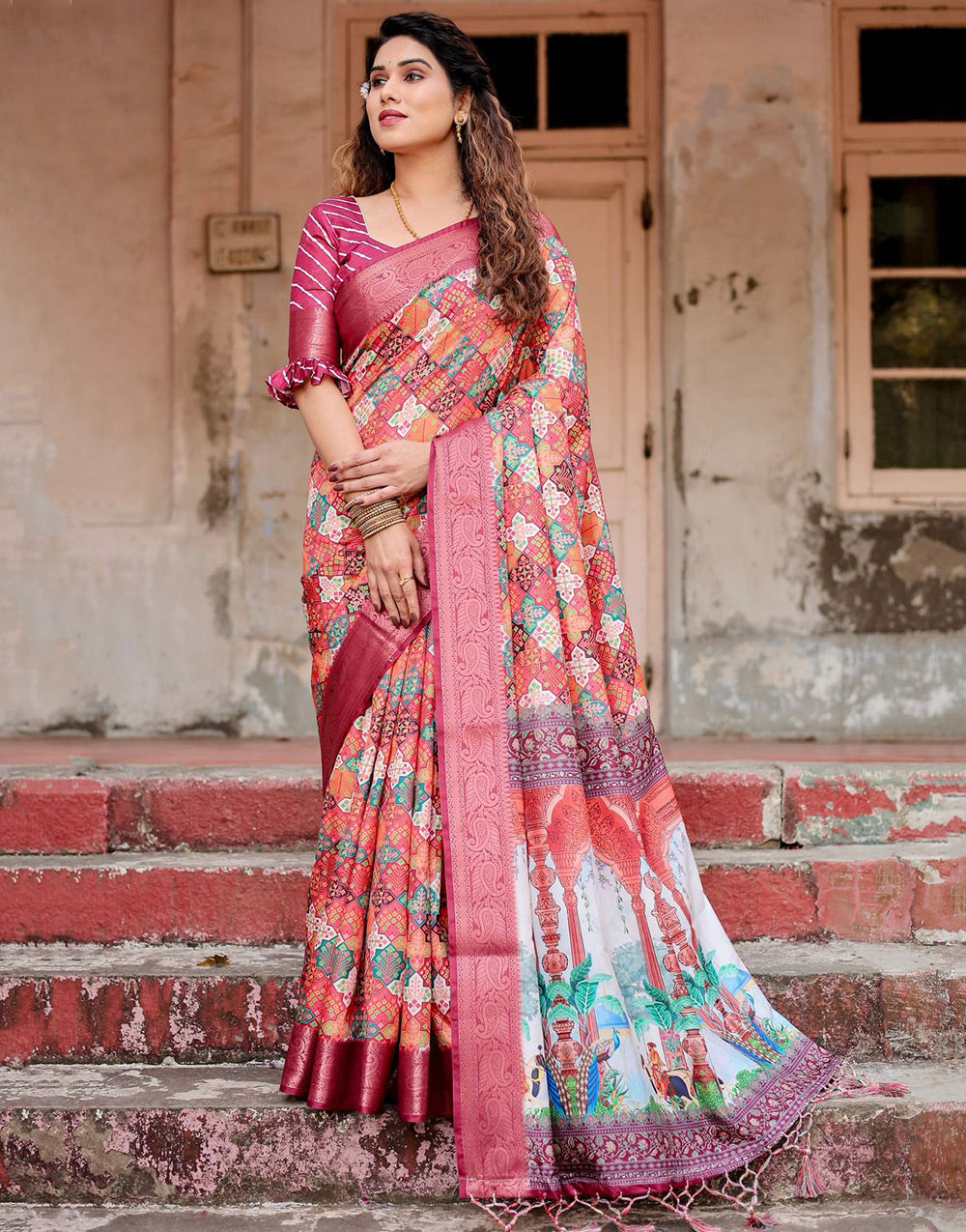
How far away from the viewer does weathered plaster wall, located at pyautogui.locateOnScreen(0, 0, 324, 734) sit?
15.8ft

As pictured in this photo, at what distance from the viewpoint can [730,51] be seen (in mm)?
4715

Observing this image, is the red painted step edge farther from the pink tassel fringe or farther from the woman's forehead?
the woman's forehead

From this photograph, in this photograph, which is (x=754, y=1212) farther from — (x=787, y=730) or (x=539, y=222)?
(x=787, y=730)

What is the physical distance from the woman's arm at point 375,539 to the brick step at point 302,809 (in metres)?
1.02

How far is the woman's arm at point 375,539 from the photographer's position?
2.22 metres

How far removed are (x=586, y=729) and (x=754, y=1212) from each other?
81 cm

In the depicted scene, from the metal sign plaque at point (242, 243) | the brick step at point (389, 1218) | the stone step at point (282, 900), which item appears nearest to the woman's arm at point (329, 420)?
the stone step at point (282, 900)

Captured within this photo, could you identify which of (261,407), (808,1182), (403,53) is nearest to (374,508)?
(403,53)

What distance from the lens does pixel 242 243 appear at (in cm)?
479

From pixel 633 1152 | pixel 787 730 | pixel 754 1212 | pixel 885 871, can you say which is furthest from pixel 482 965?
pixel 787 730

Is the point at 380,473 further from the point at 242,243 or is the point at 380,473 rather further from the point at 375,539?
the point at 242,243

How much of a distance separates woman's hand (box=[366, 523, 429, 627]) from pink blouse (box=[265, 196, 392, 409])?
0.29 meters

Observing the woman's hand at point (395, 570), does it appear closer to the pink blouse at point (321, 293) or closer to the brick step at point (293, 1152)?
the pink blouse at point (321, 293)

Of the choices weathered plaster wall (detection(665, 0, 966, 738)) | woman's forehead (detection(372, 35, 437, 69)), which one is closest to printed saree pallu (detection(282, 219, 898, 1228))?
woman's forehead (detection(372, 35, 437, 69))
